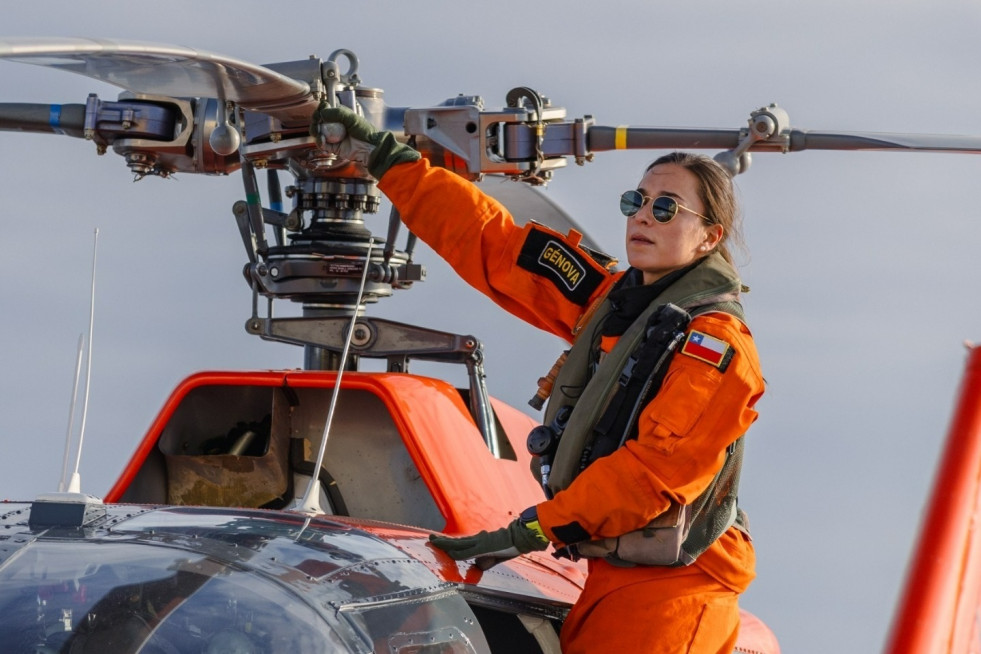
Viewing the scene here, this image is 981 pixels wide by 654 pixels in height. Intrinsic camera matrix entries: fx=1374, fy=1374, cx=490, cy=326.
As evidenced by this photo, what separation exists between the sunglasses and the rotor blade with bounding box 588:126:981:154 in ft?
2.66

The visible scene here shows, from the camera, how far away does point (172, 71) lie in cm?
362

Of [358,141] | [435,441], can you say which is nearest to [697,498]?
[435,441]

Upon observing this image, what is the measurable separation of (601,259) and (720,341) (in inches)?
42.7

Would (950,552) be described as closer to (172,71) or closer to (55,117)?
(172,71)

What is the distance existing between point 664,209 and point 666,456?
2.58ft

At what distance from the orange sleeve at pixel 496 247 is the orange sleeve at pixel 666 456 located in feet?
2.60

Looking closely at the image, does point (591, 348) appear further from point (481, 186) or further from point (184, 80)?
point (481, 186)

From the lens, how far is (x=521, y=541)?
360cm

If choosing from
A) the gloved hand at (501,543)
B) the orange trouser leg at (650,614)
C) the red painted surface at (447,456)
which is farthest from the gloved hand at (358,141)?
the orange trouser leg at (650,614)

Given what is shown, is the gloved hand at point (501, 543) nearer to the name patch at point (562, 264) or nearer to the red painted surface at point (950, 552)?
the name patch at point (562, 264)

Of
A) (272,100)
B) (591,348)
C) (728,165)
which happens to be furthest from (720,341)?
(272,100)

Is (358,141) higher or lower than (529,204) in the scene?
higher

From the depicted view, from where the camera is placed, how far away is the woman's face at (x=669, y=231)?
393 cm

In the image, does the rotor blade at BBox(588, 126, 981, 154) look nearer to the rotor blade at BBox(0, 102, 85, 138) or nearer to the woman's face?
the woman's face
